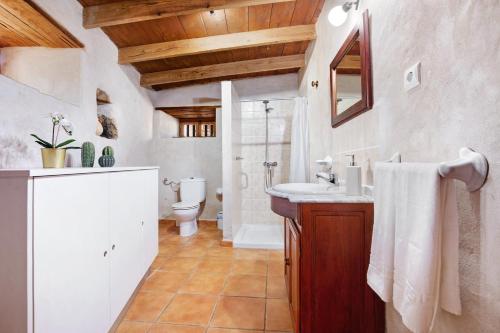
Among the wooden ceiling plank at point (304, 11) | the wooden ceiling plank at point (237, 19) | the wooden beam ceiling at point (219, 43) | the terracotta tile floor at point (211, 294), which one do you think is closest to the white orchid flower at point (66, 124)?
the wooden beam ceiling at point (219, 43)

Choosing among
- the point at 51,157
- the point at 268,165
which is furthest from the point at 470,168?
the point at 268,165

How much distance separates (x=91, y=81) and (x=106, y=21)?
54 centimetres

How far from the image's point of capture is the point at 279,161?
129 inches

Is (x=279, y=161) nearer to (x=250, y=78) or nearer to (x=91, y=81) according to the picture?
(x=250, y=78)

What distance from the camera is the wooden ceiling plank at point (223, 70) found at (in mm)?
2859

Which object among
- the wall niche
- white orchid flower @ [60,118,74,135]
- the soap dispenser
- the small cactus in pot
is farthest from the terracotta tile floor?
the wall niche

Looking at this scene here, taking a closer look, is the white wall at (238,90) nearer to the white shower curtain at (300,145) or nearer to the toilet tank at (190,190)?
the white shower curtain at (300,145)

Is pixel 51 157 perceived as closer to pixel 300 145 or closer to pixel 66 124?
pixel 66 124

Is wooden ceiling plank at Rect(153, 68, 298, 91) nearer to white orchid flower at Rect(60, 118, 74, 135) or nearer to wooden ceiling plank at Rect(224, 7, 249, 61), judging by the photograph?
wooden ceiling plank at Rect(224, 7, 249, 61)

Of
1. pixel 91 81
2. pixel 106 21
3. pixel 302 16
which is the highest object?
pixel 302 16

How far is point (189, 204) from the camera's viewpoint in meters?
2.87

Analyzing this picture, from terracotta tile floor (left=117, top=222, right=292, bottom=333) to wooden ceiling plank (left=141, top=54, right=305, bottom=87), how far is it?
227cm

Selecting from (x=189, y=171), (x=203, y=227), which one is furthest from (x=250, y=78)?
(x=203, y=227)

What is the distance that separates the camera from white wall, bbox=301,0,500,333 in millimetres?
513
